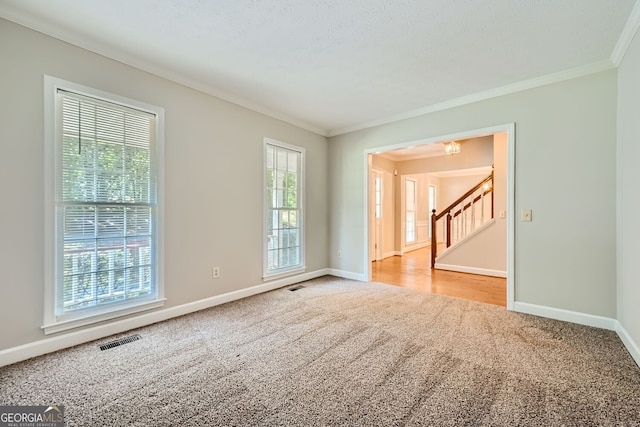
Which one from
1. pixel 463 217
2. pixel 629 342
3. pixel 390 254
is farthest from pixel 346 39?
pixel 390 254

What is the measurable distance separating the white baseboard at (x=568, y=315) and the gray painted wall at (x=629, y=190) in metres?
0.17

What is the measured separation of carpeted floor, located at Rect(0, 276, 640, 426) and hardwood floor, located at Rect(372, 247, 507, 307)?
909 millimetres

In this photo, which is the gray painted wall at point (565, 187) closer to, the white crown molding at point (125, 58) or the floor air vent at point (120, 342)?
the white crown molding at point (125, 58)

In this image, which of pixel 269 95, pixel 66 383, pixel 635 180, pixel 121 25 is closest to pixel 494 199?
pixel 635 180

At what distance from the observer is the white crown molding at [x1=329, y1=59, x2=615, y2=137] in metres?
2.74

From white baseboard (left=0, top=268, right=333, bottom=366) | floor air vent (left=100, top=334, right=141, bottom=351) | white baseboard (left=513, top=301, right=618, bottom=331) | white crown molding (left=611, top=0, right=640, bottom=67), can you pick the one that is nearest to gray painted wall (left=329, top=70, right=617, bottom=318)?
white baseboard (left=513, top=301, right=618, bottom=331)

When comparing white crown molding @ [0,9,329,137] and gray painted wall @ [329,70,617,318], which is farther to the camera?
gray painted wall @ [329,70,617,318]

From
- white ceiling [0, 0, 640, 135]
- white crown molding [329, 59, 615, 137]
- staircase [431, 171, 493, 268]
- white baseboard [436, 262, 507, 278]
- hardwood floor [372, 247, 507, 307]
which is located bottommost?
hardwood floor [372, 247, 507, 307]

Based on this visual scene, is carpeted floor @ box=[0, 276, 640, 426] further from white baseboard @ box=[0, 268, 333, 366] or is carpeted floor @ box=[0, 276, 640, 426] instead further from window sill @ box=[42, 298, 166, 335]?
window sill @ box=[42, 298, 166, 335]

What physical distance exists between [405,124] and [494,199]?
238 cm

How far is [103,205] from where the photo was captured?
8.28 feet

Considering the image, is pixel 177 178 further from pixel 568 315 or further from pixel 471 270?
pixel 471 270

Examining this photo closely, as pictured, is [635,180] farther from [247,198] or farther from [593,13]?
[247,198]

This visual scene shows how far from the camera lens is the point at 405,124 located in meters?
4.12
